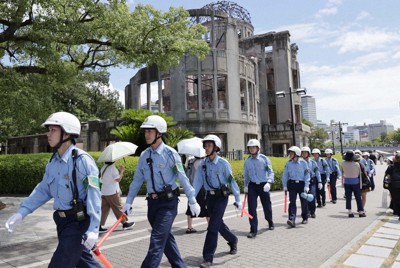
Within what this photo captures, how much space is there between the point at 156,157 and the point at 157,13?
7898 millimetres

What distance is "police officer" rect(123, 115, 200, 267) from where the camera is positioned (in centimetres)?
389

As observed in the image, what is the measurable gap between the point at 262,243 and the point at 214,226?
5.62 feet

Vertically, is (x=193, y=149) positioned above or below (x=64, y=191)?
above

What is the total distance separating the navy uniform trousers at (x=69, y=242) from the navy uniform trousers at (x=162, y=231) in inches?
31.7

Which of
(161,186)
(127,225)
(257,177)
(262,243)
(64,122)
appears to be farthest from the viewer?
(127,225)

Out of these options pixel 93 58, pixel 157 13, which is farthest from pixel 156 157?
pixel 93 58

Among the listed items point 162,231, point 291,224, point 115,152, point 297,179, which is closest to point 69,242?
point 162,231

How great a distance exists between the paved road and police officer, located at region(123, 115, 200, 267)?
1.28 m

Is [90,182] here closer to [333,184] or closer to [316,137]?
[333,184]

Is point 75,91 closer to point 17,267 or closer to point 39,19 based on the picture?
point 39,19

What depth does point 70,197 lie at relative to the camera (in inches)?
127

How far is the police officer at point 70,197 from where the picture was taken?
3.06 metres

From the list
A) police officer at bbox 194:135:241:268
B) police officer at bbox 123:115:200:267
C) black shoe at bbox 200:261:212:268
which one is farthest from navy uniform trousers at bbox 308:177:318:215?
police officer at bbox 123:115:200:267

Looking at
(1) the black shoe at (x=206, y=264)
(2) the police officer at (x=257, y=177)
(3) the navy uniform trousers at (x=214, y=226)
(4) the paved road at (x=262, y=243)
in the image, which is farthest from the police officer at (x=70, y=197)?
(2) the police officer at (x=257, y=177)
